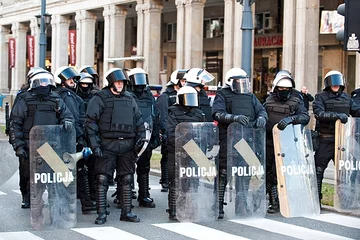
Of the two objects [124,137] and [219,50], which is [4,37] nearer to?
[219,50]

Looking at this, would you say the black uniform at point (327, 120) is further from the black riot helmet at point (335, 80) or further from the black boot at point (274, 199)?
the black boot at point (274, 199)

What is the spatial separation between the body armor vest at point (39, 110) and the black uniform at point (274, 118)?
3.00 m

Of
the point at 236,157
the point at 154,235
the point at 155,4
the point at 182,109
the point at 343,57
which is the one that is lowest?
the point at 154,235

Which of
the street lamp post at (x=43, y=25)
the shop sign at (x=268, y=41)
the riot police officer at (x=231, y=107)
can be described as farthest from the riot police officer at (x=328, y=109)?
the shop sign at (x=268, y=41)

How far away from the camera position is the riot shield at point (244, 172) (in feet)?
32.0

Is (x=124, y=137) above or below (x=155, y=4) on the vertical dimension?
below

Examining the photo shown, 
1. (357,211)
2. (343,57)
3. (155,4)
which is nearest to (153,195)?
(357,211)

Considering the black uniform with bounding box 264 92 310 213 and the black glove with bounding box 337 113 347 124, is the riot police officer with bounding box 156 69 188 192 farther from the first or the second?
the black glove with bounding box 337 113 347 124

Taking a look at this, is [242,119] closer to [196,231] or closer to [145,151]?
[196,231]

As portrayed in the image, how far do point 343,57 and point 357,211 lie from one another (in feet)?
74.2

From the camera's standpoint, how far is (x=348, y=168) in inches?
412

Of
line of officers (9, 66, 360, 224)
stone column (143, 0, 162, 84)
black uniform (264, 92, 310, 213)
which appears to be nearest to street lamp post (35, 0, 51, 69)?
stone column (143, 0, 162, 84)

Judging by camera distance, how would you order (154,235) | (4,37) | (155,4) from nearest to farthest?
(154,235)
(155,4)
(4,37)

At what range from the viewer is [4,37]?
53625 mm
